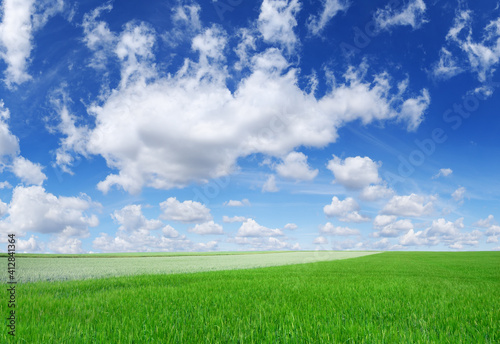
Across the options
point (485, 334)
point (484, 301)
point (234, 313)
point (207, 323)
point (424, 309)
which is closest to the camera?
point (485, 334)

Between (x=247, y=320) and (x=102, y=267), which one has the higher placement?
(x=247, y=320)

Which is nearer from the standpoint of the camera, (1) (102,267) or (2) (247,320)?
(2) (247,320)

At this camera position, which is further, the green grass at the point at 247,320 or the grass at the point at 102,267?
the grass at the point at 102,267

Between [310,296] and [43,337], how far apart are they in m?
6.42

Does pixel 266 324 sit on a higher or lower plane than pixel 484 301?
higher

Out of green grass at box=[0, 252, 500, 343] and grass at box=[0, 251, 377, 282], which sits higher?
green grass at box=[0, 252, 500, 343]

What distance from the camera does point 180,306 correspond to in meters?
6.93

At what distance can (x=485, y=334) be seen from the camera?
4.93m

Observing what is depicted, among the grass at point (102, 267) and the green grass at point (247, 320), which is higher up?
the green grass at point (247, 320)

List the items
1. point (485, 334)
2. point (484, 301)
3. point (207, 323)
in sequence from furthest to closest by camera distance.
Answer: point (484, 301), point (207, 323), point (485, 334)

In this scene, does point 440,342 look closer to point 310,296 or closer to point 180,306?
point 310,296

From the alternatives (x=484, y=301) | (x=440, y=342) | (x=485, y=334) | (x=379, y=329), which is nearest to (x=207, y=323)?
(x=379, y=329)

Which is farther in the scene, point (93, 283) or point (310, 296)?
point (93, 283)

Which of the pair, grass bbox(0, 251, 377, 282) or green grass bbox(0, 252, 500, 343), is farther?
grass bbox(0, 251, 377, 282)
